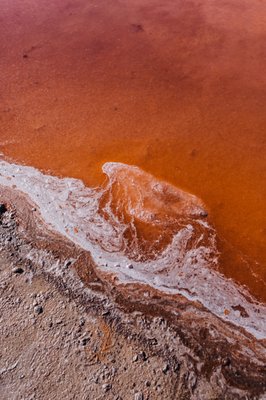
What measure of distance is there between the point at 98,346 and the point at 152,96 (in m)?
3.87

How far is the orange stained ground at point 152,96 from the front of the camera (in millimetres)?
4598

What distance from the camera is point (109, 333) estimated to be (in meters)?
3.45

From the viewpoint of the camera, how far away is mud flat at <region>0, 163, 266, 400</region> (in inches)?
125

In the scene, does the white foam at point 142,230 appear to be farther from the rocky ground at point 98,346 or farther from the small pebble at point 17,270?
the small pebble at point 17,270

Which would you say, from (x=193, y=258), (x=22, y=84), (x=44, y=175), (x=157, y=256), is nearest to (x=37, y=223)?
(x=44, y=175)

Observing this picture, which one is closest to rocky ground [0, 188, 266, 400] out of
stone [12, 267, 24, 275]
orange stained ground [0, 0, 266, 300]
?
stone [12, 267, 24, 275]

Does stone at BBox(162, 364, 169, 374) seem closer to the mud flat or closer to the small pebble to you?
the mud flat

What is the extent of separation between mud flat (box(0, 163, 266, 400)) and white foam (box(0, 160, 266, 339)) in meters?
0.03

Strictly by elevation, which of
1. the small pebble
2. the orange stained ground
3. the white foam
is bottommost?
the small pebble

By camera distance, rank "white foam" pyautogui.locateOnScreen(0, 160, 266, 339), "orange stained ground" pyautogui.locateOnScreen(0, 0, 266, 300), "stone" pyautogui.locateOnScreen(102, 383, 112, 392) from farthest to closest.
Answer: "orange stained ground" pyautogui.locateOnScreen(0, 0, 266, 300), "white foam" pyautogui.locateOnScreen(0, 160, 266, 339), "stone" pyautogui.locateOnScreen(102, 383, 112, 392)

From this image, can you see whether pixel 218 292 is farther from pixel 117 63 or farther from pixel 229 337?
pixel 117 63

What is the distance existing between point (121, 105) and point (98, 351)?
3.63 metres

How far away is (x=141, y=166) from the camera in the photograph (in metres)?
4.77

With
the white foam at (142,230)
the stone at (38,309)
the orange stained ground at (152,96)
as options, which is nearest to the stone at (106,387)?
the stone at (38,309)
